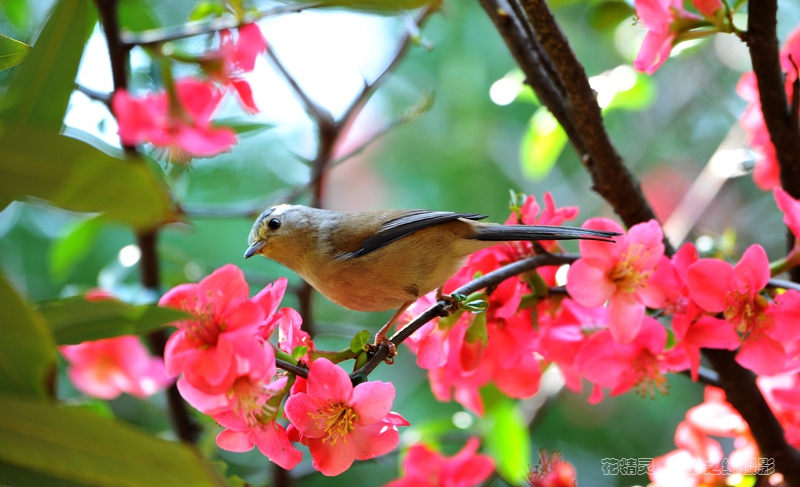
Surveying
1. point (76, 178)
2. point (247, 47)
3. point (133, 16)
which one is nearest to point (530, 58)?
point (247, 47)

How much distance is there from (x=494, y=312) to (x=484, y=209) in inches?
118

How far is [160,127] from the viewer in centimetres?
179

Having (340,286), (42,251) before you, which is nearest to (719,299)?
(340,286)

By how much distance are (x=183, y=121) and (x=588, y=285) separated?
3.56 ft

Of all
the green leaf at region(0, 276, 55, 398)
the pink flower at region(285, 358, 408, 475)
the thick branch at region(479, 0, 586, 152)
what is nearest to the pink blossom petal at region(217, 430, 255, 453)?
the pink flower at region(285, 358, 408, 475)

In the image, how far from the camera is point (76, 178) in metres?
0.63

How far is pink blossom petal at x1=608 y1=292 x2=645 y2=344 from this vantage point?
1.50m

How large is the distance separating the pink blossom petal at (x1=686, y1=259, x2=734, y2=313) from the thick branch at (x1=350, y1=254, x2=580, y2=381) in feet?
0.93

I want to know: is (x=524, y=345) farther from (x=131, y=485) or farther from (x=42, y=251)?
(x=42, y=251)

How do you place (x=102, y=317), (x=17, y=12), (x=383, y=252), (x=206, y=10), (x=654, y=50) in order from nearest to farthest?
(x=102, y=317) < (x=654, y=50) < (x=206, y=10) < (x=383, y=252) < (x=17, y=12)

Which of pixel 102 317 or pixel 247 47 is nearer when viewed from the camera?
pixel 102 317

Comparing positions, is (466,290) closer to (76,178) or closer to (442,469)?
(442,469)

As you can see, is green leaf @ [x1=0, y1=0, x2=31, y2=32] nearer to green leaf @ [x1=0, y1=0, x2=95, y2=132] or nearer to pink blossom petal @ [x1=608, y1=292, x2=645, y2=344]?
green leaf @ [x1=0, y1=0, x2=95, y2=132]

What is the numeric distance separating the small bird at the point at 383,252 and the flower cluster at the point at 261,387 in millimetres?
641
